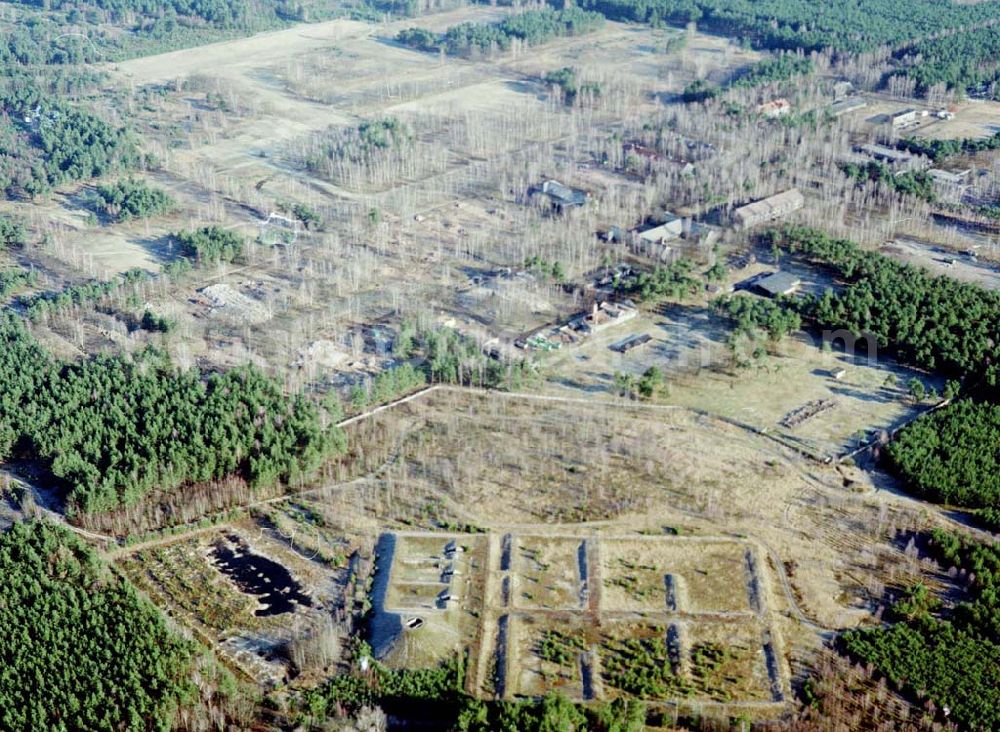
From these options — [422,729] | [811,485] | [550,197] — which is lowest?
[422,729]

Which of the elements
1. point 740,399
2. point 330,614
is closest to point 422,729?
point 330,614

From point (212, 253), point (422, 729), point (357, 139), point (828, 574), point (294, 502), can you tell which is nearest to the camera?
point (422, 729)

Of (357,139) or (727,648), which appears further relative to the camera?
(357,139)

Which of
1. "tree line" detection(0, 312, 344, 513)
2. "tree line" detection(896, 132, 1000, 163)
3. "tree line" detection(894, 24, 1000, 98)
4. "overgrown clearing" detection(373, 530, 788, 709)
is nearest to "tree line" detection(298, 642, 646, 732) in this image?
"overgrown clearing" detection(373, 530, 788, 709)

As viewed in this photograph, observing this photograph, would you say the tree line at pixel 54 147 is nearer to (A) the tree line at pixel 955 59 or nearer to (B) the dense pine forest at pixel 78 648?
(B) the dense pine forest at pixel 78 648

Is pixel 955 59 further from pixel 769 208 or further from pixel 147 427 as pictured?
pixel 147 427

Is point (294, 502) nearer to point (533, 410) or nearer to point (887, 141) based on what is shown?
point (533, 410)

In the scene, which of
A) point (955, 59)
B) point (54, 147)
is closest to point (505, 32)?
point (955, 59)

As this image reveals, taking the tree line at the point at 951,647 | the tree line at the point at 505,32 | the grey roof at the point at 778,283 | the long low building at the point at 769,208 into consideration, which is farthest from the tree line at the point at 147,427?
the tree line at the point at 505,32

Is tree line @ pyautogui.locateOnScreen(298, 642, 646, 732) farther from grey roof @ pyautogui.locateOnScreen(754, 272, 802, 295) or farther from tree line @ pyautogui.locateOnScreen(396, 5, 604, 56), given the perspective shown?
tree line @ pyautogui.locateOnScreen(396, 5, 604, 56)
